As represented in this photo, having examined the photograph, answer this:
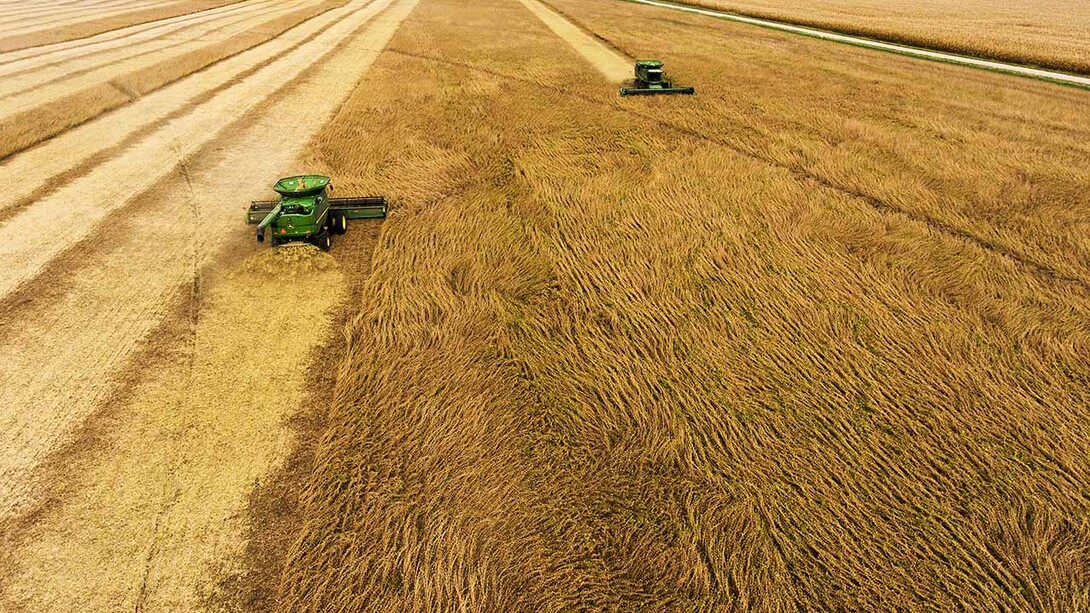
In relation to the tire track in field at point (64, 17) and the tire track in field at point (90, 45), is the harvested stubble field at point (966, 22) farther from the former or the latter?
the tire track in field at point (64, 17)

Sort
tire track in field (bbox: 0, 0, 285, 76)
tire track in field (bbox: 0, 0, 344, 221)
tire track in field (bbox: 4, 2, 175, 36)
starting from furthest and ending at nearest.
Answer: tire track in field (bbox: 4, 2, 175, 36)
tire track in field (bbox: 0, 0, 285, 76)
tire track in field (bbox: 0, 0, 344, 221)

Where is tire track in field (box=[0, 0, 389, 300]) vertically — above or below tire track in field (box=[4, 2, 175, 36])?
below

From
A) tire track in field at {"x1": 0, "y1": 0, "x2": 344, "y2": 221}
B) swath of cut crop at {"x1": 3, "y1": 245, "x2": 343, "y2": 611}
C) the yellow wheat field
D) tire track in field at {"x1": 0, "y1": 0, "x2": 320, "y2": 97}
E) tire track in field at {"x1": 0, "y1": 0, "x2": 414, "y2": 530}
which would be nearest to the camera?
swath of cut crop at {"x1": 3, "y1": 245, "x2": 343, "y2": 611}

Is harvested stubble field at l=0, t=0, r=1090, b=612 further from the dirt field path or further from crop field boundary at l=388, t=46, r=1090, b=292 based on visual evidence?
the dirt field path

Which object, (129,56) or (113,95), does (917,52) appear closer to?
(113,95)

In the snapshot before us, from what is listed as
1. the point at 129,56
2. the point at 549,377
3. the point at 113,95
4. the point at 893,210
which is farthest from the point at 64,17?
the point at 893,210

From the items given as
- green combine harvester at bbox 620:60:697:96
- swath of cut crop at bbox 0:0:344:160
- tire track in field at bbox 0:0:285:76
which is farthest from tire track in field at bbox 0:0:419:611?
tire track in field at bbox 0:0:285:76

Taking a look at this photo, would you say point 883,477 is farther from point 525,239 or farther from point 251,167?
point 251,167
